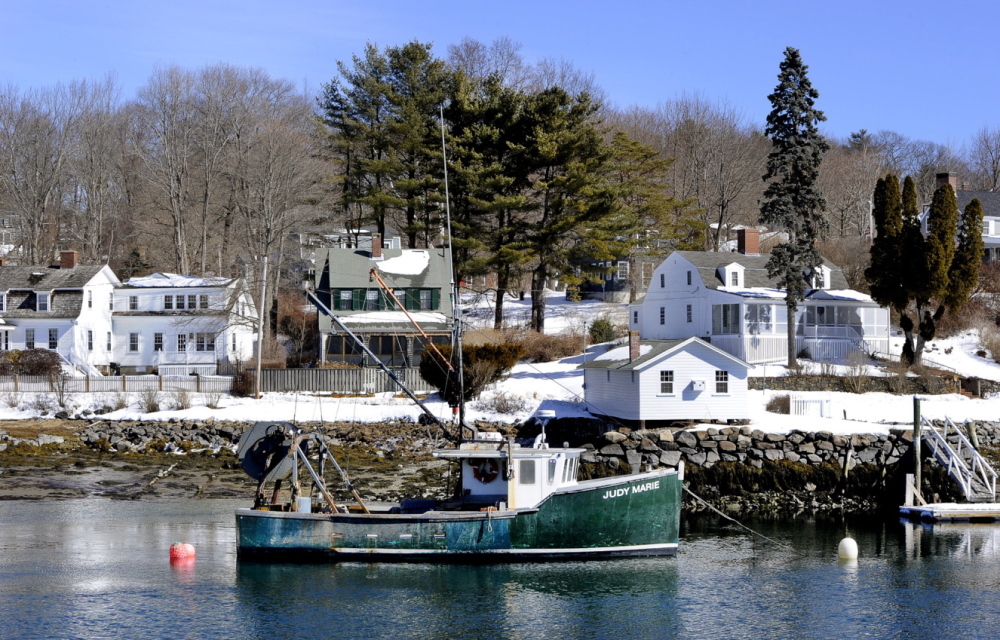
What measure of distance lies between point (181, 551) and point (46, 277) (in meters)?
43.0

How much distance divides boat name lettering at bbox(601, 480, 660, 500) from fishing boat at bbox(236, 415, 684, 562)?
0.03 metres

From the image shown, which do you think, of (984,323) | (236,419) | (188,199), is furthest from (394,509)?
(188,199)

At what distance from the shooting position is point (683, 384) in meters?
42.7

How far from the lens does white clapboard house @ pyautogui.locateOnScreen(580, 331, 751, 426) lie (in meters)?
42.4

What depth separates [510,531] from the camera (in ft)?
88.7

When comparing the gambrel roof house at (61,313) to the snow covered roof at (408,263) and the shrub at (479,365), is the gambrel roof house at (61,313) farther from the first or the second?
the shrub at (479,365)

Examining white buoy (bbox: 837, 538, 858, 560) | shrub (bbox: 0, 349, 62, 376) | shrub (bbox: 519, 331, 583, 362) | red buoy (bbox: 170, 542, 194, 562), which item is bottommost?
white buoy (bbox: 837, 538, 858, 560)

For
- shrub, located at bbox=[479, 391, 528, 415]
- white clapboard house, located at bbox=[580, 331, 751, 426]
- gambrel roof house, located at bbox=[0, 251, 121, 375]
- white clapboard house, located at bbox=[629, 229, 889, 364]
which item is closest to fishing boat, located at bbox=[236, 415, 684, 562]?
white clapboard house, located at bbox=[580, 331, 751, 426]

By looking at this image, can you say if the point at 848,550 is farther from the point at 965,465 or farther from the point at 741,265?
the point at 741,265

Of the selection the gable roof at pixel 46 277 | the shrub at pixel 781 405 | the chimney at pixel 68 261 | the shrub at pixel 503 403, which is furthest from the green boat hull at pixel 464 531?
the chimney at pixel 68 261

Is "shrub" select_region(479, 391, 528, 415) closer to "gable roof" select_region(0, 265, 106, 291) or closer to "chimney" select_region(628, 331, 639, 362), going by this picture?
"chimney" select_region(628, 331, 639, 362)

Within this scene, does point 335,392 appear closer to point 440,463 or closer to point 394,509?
point 440,463

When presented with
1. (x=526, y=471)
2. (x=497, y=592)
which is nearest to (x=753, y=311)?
(x=526, y=471)

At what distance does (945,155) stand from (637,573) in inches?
4041
